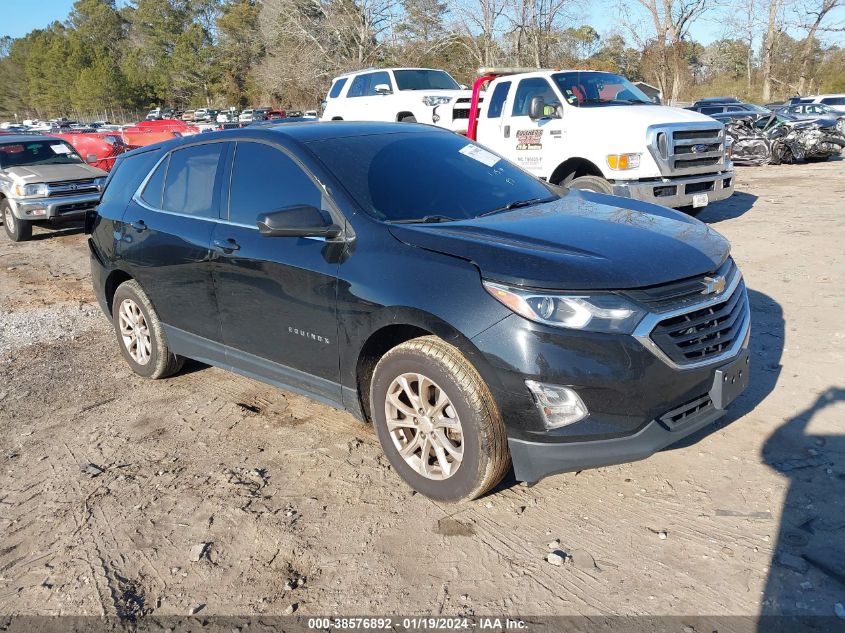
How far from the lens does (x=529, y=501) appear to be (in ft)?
10.9

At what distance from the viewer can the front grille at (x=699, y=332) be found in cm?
293

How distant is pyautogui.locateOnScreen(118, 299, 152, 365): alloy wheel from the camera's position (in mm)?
5078

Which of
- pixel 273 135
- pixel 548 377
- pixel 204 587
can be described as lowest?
pixel 204 587

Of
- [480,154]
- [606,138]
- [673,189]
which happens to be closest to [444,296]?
[480,154]

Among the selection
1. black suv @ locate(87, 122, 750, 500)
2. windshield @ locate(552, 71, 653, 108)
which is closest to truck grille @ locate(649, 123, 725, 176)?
windshield @ locate(552, 71, 653, 108)

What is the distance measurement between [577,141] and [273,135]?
18.8 ft

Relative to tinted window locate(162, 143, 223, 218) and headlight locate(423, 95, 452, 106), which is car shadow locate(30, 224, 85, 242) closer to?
headlight locate(423, 95, 452, 106)

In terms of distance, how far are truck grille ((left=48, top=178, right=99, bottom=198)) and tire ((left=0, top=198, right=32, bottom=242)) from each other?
73 cm

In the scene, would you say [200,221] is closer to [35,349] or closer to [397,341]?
[397,341]

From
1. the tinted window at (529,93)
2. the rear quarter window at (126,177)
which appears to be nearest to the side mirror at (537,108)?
the tinted window at (529,93)

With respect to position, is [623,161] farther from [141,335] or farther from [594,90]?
[141,335]

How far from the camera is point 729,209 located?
1117 centimetres

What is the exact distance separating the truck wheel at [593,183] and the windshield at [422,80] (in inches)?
259

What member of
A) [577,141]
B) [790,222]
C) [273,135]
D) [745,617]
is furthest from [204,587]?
[790,222]
